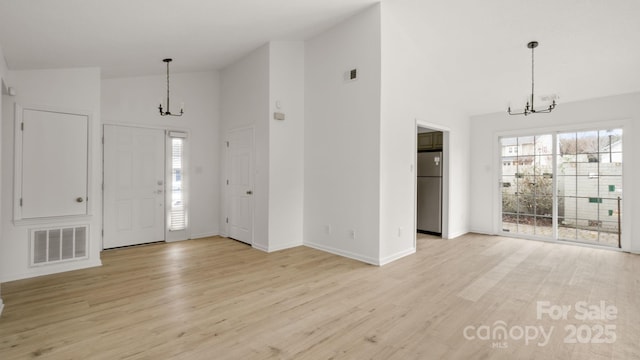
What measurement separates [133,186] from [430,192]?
5.48m

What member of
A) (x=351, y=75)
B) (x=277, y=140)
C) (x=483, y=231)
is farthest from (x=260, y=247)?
(x=483, y=231)

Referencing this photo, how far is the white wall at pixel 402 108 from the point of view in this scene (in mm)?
Result: 4246

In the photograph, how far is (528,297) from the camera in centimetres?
319

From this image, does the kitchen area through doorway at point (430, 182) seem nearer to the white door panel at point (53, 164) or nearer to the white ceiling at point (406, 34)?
the white ceiling at point (406, 34)

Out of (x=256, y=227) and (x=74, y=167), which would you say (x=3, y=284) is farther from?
(x=256, y=227)

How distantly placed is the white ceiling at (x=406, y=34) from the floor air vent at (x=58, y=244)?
197 centimetres

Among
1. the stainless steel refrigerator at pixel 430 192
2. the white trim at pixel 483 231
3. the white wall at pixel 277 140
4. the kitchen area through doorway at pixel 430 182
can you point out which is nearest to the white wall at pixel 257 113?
the white wall at pixel 277 140

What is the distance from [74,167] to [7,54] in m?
1.38

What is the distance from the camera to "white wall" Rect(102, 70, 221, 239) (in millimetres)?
5234

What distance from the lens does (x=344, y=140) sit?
4.62 m

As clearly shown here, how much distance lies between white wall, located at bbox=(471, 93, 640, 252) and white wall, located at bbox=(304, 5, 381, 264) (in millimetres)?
3549

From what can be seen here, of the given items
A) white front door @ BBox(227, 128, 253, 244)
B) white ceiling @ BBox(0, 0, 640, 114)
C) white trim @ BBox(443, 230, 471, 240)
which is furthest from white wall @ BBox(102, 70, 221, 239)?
white trim @ BBox(443, 230, 471, 240)

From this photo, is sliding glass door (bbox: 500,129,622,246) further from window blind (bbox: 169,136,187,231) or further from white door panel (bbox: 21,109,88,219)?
white door panel (bbox: 21,109,88,219)

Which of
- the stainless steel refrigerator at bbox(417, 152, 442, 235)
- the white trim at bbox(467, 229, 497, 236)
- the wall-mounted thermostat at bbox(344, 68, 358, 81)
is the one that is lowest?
the white trim at bbox(467, 229, 497, 236)
